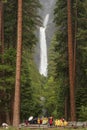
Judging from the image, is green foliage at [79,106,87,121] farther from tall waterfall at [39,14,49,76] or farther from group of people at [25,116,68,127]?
tall waterfall at [39,14,49,76]

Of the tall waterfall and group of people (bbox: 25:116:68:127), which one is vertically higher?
the tall waterfall

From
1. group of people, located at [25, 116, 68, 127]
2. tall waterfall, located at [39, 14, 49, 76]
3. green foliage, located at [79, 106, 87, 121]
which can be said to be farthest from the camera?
tall waterfall, located at [39, 14, 49, 76]

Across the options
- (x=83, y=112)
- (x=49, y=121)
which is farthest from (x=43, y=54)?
(x=49, y=121)

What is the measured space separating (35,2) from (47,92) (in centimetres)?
3528

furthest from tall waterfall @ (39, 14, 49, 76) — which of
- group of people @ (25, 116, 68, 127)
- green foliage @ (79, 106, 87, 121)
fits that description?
group of people @ (25, 116, 68, 127)

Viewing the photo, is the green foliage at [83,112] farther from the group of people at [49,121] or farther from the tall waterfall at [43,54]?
the tall waterfall at [43,54]

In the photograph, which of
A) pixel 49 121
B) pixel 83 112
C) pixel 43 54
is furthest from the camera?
pixel 43 54

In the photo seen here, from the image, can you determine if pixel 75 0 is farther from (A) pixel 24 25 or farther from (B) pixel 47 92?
(B) pixel 47 92

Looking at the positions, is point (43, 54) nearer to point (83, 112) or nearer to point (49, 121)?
point (83, 112)

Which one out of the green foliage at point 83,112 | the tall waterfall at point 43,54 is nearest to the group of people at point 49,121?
the green foliage at point 83,112

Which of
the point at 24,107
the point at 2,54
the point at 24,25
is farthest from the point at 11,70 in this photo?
the point at 24,107

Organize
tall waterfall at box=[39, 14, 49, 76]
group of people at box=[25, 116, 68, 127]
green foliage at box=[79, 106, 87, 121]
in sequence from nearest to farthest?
group of people at box=[25, 116, 68, 127], green foliage at box=[79, 106, 87, 121], tall waterfall at box=[39, 14, 49, 76]

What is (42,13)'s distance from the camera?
13362 centimetres

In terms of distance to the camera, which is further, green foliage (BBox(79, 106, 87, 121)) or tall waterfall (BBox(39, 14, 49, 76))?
tall waterfall (BBox(39, 14, 49, 76))
